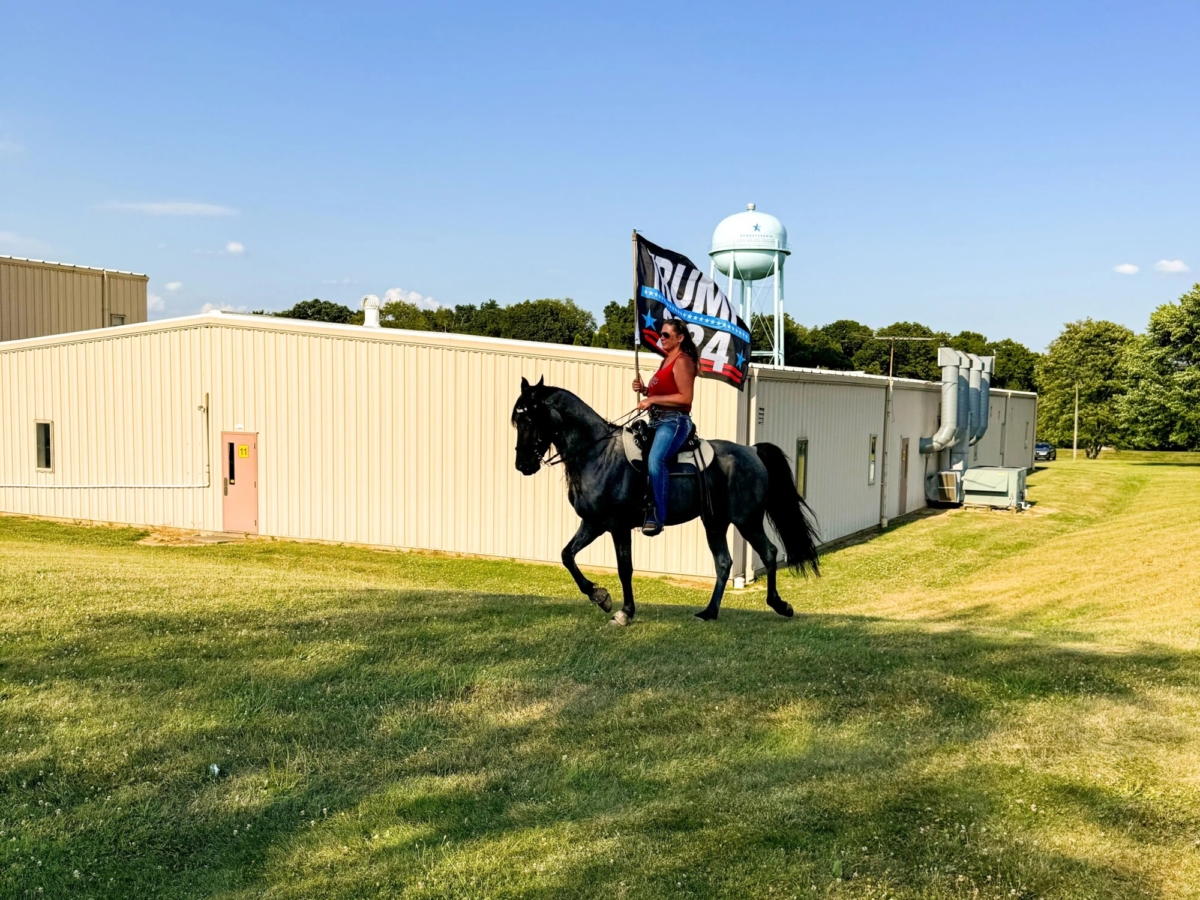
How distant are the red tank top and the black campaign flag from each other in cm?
50

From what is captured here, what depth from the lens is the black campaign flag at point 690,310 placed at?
11.1 meters

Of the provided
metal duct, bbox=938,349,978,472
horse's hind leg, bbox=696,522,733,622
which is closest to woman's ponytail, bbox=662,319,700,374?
horse's hind leg, bbox=696,522,733,622

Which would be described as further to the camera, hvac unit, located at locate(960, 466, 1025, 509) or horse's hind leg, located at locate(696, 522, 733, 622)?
hvac unit, located at locate(960, 466, 1025, 509)

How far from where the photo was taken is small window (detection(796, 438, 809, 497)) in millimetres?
21609

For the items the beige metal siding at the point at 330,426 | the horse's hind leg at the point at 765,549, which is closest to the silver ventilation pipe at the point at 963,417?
the beige metal siding at the point at 330,426

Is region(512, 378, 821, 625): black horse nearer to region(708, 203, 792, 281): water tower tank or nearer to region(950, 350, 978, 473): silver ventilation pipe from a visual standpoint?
region(950, 350, 978, 473): silver ventilation pipe

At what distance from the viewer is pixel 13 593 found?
10094 mm

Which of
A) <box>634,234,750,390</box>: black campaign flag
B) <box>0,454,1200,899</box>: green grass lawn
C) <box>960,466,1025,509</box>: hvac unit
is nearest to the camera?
<box>0,454,1200,899</box>: green grass lawn

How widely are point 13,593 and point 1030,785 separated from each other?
9644mm

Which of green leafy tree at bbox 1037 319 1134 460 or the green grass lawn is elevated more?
green leafy tree at bbox 1037 319 1134 460

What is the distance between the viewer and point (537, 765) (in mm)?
5973

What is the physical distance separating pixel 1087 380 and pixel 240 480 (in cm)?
6473

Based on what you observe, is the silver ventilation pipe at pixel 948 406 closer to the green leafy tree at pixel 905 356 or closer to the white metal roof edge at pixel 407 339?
the white metal roof edge at pixel 407 339

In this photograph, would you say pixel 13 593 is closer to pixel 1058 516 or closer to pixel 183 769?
pixel 183 769
